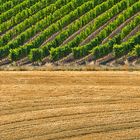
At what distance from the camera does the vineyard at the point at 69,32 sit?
1502 inches

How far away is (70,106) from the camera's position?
2969cm

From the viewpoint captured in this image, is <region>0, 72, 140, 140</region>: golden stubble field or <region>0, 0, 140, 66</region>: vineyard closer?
<region>0, 72, 140, 140</region>: golden stubble field

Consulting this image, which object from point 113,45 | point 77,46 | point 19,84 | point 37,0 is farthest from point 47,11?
point 19,84

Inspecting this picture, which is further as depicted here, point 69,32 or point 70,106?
point 69,32

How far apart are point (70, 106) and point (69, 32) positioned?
1431 cm

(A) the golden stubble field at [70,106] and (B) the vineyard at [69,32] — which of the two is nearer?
(A) the golden stubble field at [70,106]

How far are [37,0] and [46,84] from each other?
757 inches

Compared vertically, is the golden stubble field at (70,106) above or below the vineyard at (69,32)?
below

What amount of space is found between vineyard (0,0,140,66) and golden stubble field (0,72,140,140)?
3709 millimetres

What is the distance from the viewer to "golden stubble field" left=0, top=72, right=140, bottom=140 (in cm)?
2694

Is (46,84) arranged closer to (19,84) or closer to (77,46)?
(19,84)

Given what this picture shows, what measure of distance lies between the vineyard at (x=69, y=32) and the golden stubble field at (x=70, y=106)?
371 cm

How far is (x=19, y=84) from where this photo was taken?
111 feet

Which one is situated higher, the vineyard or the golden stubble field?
the vineyard
